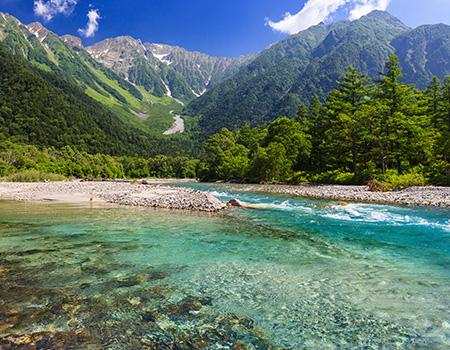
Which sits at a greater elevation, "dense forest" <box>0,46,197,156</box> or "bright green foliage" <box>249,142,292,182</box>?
"dense forest" <box>0,46,197,156</box>

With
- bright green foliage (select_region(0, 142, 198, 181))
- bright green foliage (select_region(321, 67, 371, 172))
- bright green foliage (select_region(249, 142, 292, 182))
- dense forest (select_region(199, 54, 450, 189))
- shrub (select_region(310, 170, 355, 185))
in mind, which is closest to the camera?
dense forest (select_region(199, 54, 450, 189))

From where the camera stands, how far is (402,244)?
14.0m

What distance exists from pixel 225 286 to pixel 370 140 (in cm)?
4320

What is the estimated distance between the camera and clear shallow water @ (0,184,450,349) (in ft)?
20.4

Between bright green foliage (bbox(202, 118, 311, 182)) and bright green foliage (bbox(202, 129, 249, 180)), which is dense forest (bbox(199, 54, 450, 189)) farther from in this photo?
bright green foliage (bbox(202, 129, 249, 180))

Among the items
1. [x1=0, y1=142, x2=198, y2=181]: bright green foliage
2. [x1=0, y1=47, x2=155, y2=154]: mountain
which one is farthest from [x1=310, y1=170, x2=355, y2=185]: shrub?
[x1=0, y1=47, x2=155, y2=154]: mountain

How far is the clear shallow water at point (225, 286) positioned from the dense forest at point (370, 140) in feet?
88.4

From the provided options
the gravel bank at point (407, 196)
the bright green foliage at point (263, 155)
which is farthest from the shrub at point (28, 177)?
the gravel bank at point (407, 196)

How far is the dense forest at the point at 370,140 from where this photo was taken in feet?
139

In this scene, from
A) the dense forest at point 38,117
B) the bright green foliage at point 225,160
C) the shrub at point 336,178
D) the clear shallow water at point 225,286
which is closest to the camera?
the clear shallow water at point 225,286

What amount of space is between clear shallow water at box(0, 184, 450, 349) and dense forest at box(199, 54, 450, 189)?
26.9 m

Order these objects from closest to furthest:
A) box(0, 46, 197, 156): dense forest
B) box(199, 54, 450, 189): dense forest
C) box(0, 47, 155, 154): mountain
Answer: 1. box(199, 54, 450, 189): dense forest
2. box(0, 46, 197, 156): dense forest
3. box(0, 47, 155, 154): mountain

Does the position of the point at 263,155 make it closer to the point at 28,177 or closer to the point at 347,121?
the point at 347,121

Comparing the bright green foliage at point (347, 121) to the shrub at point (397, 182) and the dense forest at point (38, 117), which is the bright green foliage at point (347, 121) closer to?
the shrub at point (397, 182)
